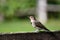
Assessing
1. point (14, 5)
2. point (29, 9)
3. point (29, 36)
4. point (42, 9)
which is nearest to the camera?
point (29, 36)

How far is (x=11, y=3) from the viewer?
42.5 feet

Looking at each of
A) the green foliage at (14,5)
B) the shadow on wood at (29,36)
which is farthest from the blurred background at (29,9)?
the shadow on wood at (29,36)

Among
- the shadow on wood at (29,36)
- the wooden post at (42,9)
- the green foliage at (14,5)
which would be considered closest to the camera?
the shadow on wood at (29,36)

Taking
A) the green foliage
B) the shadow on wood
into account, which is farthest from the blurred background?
the shadow on wood

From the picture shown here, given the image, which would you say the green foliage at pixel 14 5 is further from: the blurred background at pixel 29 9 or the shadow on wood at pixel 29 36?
the shadow on wood at pixel 29 36

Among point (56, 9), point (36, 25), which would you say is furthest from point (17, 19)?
point (36, 25)

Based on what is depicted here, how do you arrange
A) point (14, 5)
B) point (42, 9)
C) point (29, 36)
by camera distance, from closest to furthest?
point (29, 36) < point (14, 5) < point (42, 9)

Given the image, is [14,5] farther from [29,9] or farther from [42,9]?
[42,9]

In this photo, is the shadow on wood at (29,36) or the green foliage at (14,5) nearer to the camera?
the shadow on wood at (29,36)

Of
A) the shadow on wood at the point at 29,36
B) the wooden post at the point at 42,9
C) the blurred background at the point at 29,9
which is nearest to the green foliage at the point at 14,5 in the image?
the blurred background at the point at 29,9

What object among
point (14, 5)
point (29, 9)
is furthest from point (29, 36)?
point (29, 9)

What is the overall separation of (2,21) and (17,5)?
1182mm

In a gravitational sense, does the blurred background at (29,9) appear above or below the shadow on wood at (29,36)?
below

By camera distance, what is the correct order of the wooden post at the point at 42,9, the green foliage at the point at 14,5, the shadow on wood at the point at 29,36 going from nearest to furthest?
the shadow on wood at the point at 29,36
the green foliage at the point at 14,5
the wooden post at the point at 42,9
